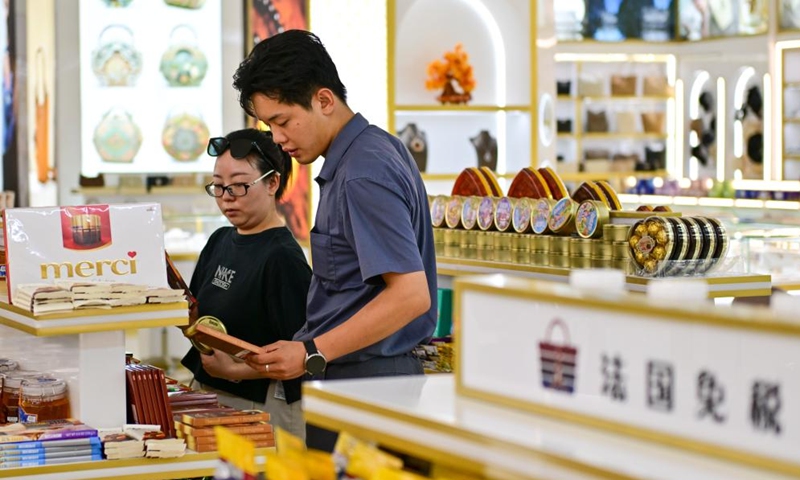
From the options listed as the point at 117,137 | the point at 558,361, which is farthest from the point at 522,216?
the point at 117,137

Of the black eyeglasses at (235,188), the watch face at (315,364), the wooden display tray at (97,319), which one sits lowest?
the watch face at (315,364)

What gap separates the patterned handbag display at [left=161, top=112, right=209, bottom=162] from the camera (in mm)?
8133

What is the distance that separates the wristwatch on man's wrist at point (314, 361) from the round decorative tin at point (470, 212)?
176cm

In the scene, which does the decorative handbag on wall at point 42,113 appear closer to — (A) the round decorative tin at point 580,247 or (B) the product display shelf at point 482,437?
(A) the round decorative tin at point 580,247

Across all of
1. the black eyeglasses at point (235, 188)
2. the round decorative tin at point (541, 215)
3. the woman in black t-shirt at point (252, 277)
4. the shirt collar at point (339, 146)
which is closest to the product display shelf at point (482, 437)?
the shirt collar at point (339, 146)

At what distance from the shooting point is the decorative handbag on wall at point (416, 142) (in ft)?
27.6

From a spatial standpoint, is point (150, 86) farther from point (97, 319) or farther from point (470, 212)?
point (97, 319)

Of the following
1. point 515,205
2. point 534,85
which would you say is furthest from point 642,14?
point 515,205

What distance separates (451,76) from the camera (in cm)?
842

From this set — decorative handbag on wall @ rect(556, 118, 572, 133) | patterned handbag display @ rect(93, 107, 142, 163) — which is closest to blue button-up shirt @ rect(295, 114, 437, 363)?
patterned handbag display @ rect(93, 107, 142, 163)

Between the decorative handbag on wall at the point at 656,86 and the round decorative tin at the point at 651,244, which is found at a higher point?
the decorative handbag on wall at the point at 656,86

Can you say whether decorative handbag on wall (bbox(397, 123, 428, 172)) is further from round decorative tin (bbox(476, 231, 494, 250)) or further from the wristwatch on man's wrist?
the wristwatch on man's wrist

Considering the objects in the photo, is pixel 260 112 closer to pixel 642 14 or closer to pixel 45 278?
pixel 45 278

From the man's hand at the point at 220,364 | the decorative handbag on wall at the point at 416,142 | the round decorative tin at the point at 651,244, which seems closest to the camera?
the man's hand at the point at 220,364
